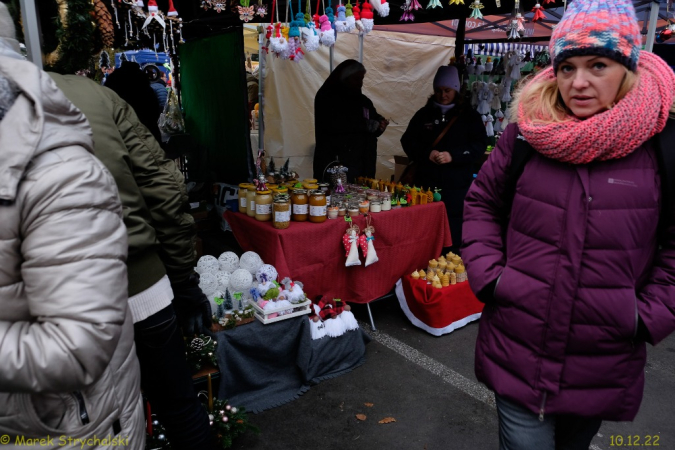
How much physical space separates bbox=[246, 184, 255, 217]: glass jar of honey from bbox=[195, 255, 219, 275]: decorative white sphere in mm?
535

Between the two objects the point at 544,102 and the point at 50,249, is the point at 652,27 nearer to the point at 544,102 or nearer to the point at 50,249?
the point at 544,102

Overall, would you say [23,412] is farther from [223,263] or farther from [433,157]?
[433,157]

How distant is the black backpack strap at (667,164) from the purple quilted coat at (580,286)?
0.02 metres

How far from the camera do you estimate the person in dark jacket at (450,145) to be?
4.34 meters

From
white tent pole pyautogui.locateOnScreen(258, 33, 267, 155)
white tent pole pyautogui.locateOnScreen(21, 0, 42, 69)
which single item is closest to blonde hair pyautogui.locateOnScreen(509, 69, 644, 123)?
white tent pole pyautogui.locateOnScreen(21, 0, 42, 69)

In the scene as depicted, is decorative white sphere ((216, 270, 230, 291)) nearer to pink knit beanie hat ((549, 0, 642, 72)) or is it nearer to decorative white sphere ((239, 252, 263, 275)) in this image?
decorative white sphere ((239, 252, 263, 275))

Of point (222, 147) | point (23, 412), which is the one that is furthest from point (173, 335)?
point (222, 147)

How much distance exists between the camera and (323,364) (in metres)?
2.93

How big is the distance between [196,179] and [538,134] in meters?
4.35

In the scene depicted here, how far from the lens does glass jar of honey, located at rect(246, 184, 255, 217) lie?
11.3 feet

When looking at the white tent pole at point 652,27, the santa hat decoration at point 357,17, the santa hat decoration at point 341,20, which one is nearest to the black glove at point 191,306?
the santa hat decoration at point 341,20

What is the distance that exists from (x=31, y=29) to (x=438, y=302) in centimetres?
283

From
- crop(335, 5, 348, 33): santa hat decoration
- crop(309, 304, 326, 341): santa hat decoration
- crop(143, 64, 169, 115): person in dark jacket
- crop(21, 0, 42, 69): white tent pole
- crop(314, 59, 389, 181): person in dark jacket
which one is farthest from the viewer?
crop(314, 59, 389, 181): person in dark jacket

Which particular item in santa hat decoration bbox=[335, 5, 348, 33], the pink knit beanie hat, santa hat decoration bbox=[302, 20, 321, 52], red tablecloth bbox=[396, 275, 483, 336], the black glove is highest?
santa hat decoration bbox=[335, 5, 348, 33]
